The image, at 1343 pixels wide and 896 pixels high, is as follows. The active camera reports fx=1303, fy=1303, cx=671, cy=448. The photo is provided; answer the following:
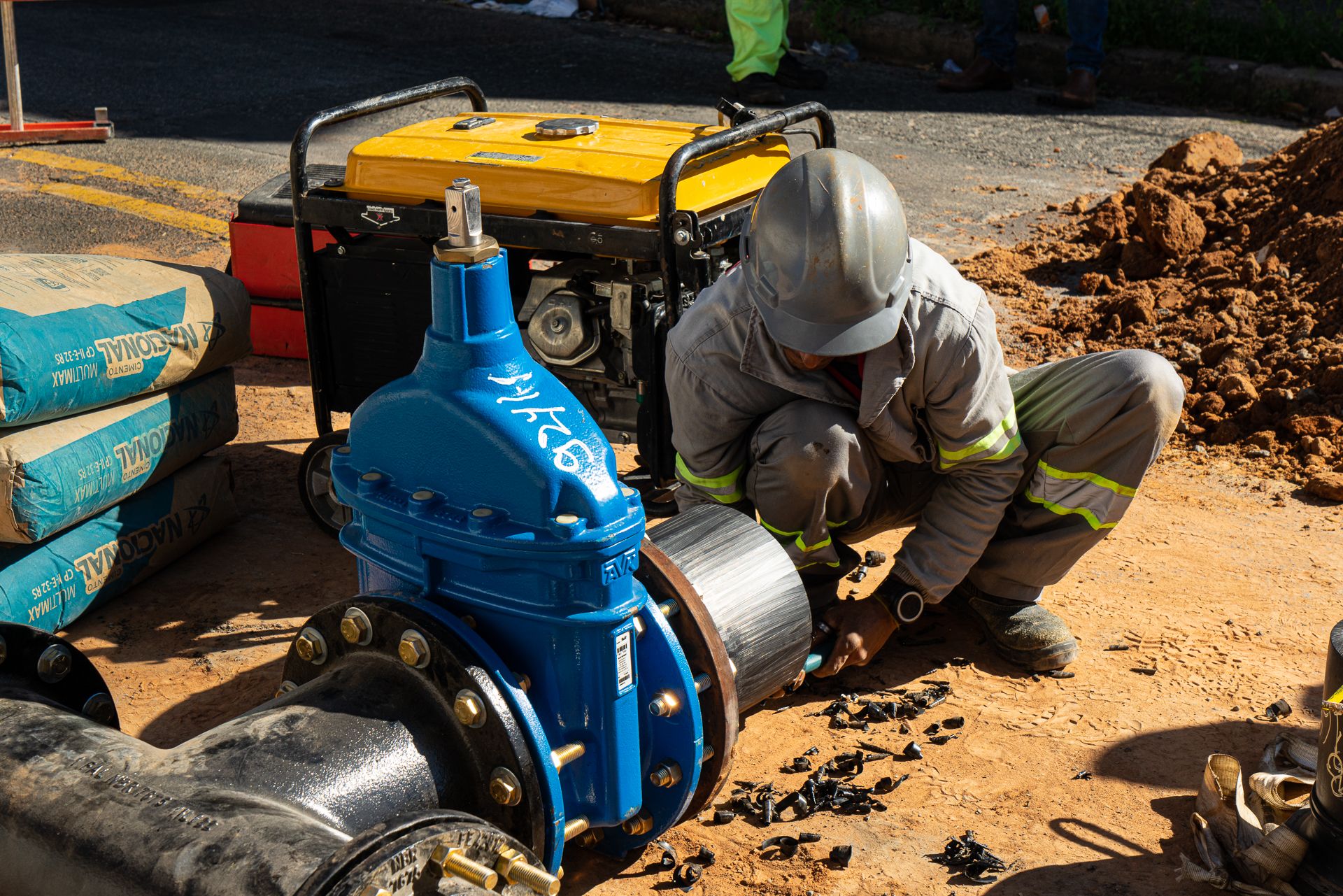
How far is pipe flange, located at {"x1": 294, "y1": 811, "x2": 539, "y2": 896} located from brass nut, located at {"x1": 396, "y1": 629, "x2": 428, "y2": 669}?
31cm

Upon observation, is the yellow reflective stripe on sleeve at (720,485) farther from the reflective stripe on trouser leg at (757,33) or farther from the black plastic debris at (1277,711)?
the reflective stripe on trouser leg at (757,33)

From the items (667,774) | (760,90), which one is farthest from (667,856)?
(760,90)

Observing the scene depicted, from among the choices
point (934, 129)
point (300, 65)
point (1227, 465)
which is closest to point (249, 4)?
point (300, 65)

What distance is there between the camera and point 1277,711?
2895 mm

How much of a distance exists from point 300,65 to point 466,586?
311 inches

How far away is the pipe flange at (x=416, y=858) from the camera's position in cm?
158

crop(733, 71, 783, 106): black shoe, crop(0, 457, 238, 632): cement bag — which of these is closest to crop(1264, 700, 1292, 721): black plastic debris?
crop(0, 457, 238, 632): cement bag

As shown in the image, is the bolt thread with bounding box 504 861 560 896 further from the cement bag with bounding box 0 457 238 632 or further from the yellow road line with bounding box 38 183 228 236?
the yellow road line with bounding box 38 183 228 236

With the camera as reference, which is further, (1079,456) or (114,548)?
(114,548)

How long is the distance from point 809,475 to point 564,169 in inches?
41.6

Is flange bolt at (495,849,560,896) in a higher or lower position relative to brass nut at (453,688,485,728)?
lower

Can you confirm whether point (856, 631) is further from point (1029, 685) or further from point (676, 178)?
point (676, 178)

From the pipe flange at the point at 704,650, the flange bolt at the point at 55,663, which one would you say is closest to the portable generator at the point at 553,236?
the pipe flange at the point at 704,650

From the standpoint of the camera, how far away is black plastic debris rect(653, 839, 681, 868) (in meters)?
2.49
